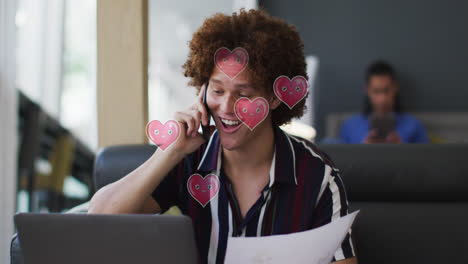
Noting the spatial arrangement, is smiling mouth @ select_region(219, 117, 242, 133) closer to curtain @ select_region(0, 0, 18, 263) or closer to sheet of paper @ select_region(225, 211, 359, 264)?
sheet of paper @ select_region(225, 211, 359, 264)

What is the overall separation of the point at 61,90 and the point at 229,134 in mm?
2697

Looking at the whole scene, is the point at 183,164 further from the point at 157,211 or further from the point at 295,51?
the point at 295,51

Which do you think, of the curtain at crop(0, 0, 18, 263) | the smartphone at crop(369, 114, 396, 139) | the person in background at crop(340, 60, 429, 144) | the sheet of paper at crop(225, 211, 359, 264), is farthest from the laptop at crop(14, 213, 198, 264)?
the person in background at crop(340, 60, 429, 144)

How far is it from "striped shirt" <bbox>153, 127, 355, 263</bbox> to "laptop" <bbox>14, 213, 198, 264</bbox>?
1.50 feet

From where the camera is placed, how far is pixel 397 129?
139 inches

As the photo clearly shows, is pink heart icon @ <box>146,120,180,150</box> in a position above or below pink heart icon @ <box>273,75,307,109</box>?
below

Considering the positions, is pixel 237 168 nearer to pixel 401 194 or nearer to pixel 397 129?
pixel 401 194

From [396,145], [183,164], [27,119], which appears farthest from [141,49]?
[27,119]

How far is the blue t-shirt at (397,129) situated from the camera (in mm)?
3502

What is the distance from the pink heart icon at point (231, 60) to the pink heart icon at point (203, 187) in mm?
270

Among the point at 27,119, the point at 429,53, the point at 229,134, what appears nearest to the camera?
the point at 229,134

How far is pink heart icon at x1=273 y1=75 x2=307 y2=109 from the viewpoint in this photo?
120 centimetres

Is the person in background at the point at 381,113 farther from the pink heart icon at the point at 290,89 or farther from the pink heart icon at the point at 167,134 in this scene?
the pink heart icon at the point at 167,134

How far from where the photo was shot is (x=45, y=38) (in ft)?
10.4
